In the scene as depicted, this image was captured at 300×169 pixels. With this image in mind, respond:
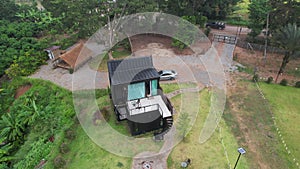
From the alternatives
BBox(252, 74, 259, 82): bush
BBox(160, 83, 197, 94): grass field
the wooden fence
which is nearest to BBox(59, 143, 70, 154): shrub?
BBox(160, 83, 197, 94): grass field

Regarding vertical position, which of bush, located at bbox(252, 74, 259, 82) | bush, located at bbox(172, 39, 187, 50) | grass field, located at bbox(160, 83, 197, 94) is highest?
bush, located at bbox(172, 39, 187, 50)

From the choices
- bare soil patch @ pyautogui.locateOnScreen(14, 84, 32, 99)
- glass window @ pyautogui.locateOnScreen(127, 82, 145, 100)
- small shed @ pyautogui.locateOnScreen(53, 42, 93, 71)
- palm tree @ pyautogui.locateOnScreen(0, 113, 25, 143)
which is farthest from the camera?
small shed @ pyautogui.locateOnScreen(53, 42, 93, 71)

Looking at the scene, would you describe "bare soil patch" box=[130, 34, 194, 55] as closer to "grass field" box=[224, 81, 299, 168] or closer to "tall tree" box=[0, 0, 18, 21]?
"grass field" box=[224, 81, 299, 168]

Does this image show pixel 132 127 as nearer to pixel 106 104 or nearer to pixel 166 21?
pixel 106 104

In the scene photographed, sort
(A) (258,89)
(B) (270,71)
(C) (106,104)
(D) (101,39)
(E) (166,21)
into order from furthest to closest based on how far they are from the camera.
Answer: (E) (166,21), (D) (101,39), (B) (270,71), (A) (258,89), (C) (106,104)

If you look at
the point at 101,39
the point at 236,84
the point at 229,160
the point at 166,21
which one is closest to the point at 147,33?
the point at 166,21

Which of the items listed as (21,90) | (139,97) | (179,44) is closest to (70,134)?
(139,97)
